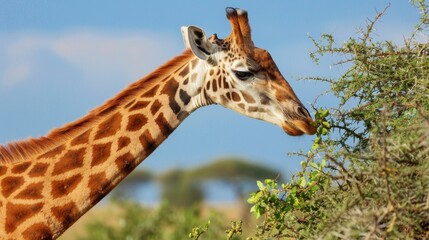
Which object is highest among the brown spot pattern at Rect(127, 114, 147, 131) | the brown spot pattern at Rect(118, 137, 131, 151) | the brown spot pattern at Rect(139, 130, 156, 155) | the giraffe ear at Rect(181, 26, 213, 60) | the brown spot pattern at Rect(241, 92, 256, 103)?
the giraffe ear at Rect(181, 26, 213, 60)

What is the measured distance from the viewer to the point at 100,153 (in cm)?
832

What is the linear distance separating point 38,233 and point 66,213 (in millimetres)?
290

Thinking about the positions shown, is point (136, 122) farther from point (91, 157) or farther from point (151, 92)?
point (91, 157)

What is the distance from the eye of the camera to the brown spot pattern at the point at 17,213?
814 centimetres

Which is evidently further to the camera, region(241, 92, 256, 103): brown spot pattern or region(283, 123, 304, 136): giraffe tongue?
region(241, 92, 256, 103): brown spot pattern

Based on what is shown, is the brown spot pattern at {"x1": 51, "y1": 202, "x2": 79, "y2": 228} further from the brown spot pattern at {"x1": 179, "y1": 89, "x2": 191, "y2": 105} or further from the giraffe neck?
the brown spot pattern at {"x1": 179, "y1": 89, "x2": 191, "y2": 105}

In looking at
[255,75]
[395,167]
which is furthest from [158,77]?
[395,167]

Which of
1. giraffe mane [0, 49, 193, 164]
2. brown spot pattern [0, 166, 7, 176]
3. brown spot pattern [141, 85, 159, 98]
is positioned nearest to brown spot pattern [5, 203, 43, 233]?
brown spot pattern [0, 166, 7, 176]

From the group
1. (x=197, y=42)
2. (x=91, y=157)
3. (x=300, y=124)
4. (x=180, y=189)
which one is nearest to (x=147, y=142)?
(x=91, y=157)

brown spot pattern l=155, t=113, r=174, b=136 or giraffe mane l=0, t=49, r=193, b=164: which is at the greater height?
brown spot pattern l=155, t=113, r=174, b=136

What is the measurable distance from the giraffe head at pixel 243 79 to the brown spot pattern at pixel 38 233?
1839 millimetres

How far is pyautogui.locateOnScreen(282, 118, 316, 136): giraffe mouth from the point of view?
26.5 ft

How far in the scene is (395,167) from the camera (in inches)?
258

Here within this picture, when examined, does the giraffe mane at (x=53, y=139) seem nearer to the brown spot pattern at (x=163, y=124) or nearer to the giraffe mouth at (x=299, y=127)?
the brown spot pattern at (x=163, y=124)
